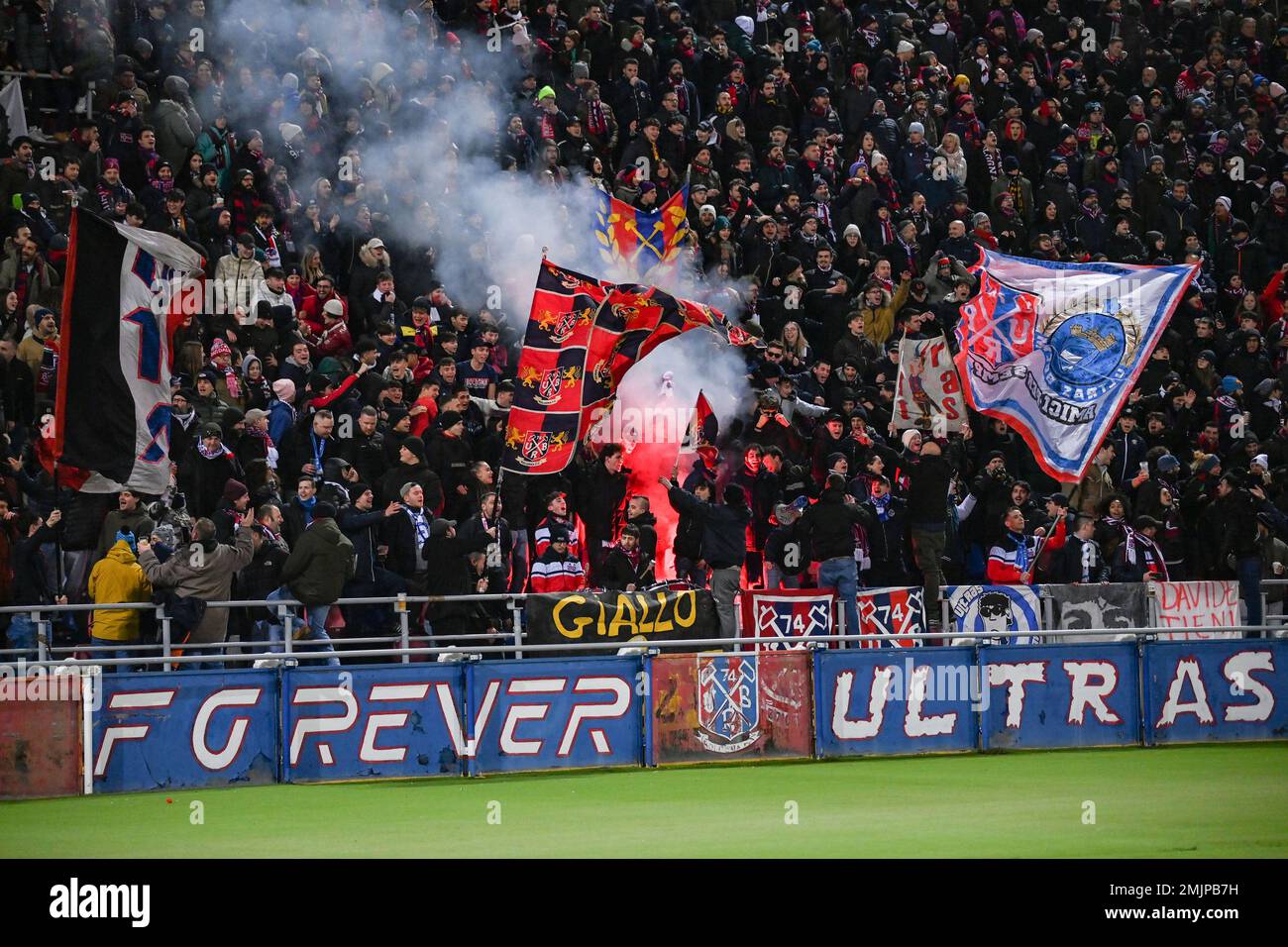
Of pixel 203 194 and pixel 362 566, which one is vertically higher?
pixel 203 194

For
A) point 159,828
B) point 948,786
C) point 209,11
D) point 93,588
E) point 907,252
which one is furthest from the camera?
point 907,252

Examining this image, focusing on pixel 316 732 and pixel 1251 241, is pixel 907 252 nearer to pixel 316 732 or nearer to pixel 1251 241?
pixel 1251 241

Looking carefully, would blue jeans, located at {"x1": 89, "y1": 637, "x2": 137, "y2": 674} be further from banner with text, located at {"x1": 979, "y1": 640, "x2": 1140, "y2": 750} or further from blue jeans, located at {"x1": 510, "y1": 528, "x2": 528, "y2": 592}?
banner with text, located at {"x1": 979, "y1": 640, "x2": 1140, "y2": 750}

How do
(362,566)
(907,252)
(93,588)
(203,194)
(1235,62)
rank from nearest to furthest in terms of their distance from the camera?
(93,588), (362,566), (203,194), (907,252), (1235,62)

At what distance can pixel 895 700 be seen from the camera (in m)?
17.8

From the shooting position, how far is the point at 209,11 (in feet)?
74.2

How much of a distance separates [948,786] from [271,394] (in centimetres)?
787

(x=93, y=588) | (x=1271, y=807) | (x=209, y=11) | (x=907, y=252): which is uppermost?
(x=209, y=11)

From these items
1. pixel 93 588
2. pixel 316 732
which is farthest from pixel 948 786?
Answer: pixel 93 588

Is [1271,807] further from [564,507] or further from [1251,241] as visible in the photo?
[1251,241]

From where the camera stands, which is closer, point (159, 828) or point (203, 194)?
point (159, 828)

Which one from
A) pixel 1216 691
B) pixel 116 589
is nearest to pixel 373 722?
pixel 116 589

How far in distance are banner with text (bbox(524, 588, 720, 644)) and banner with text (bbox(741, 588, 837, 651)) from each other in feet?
2.65

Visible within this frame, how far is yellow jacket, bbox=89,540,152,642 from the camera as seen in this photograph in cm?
1711
